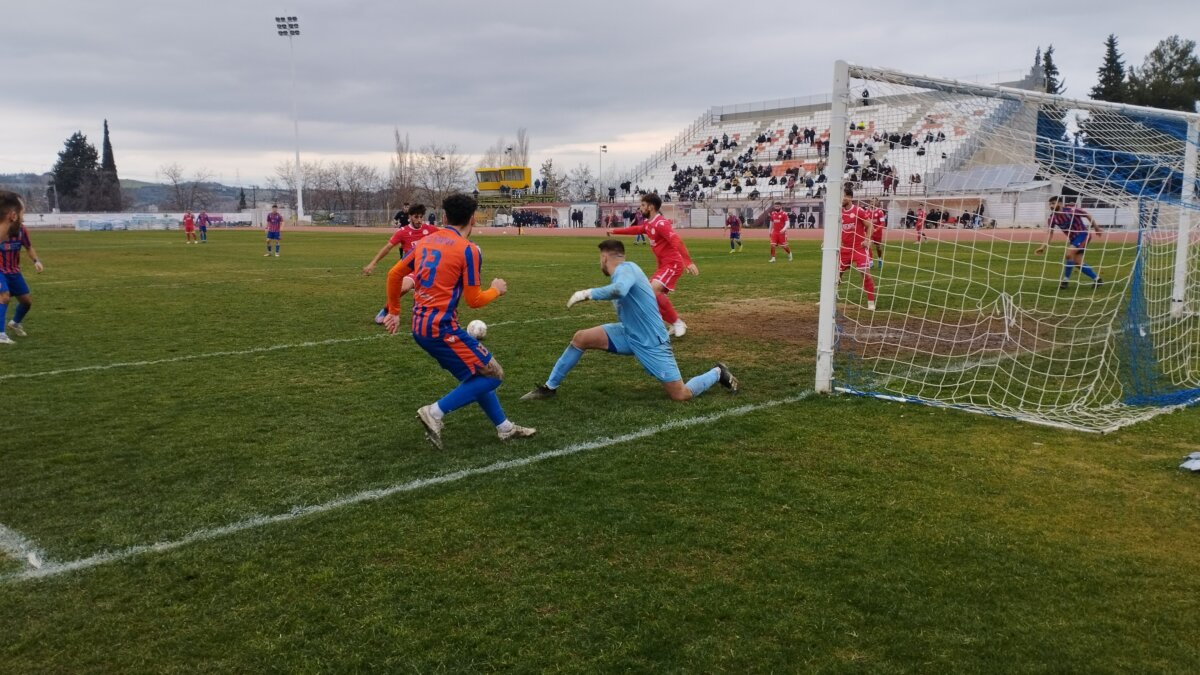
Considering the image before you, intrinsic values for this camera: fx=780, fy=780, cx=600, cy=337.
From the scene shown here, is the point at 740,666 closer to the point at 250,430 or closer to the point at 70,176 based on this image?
the point at 250,430

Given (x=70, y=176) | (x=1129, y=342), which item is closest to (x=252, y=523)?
(x=1129, y=342)

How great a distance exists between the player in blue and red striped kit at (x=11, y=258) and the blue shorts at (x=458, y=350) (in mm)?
6674

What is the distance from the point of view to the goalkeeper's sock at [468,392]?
5.58 metres

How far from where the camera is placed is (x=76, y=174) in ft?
286

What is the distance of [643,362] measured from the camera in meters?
6.84

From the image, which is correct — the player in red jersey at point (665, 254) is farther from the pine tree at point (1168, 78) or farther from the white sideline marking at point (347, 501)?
the pine tree at point (1168, 78)

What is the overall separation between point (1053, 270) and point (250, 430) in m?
17.7

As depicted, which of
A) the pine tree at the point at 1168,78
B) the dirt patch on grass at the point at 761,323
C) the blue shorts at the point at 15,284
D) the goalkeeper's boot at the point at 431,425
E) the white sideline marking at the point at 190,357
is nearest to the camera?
the goalkeeper's boot at the point at 431,425

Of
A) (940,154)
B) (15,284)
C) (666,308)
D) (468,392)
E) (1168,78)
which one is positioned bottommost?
(468,392)

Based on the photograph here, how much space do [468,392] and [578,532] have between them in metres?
1.78

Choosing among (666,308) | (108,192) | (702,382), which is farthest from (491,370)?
(108,192)

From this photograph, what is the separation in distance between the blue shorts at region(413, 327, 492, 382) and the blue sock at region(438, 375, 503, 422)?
0.25ft

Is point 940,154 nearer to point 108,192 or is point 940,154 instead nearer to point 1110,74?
point 1110,74

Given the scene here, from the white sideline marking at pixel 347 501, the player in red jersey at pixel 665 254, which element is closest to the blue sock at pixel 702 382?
the white sideline marking at pixel 347 501
